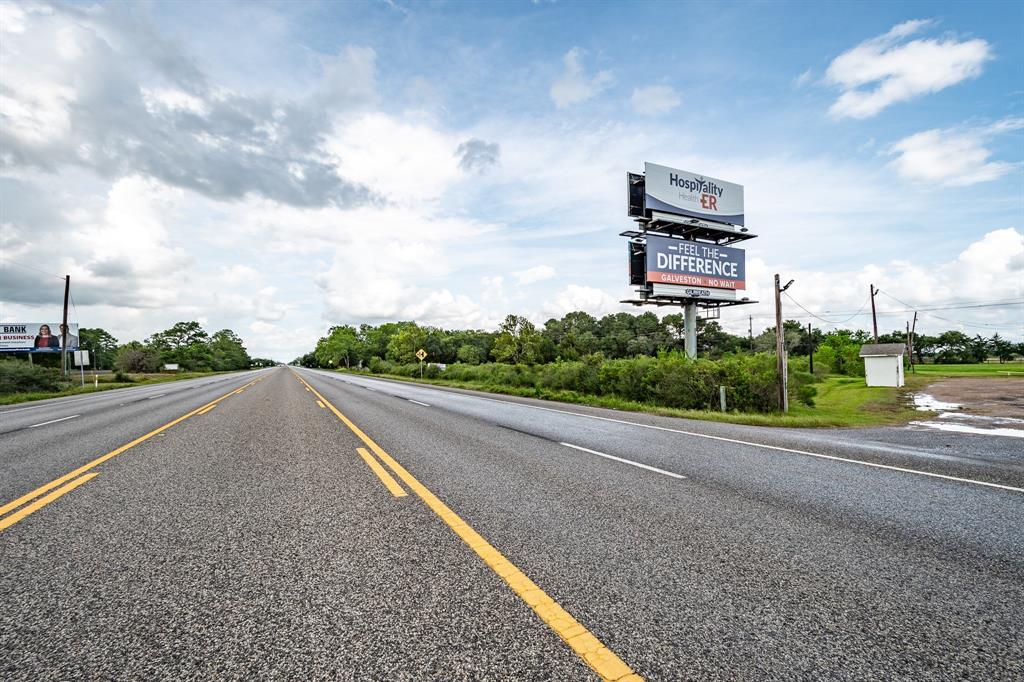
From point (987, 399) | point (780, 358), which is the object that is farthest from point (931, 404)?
point (780, 358)

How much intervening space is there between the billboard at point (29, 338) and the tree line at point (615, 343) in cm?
4337

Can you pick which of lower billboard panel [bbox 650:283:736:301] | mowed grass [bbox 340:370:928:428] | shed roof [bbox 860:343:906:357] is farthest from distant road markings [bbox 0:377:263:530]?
shed roof [bbox 860:343:906:357]

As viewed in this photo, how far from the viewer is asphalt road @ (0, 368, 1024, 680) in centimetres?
228

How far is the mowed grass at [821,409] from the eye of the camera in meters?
13.4

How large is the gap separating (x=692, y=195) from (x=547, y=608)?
3380 cm

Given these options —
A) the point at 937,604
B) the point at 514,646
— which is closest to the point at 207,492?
the point at 514,646

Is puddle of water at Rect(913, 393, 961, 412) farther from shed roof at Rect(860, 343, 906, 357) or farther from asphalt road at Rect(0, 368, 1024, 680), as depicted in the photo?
asphalt road at Rect(0, 368, 1024, 680)

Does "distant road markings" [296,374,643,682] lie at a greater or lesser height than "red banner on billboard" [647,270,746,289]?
lesser

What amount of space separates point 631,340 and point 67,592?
308 ft

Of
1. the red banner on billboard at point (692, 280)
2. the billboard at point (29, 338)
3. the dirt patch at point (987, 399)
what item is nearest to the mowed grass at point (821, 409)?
the dirt patch at point (987, 399)

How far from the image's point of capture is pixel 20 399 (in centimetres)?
2483

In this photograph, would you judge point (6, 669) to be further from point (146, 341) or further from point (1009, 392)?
point (146, 341)

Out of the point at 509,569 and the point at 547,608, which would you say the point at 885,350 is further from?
the point at 547,608

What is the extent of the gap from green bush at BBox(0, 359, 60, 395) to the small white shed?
53174mm
